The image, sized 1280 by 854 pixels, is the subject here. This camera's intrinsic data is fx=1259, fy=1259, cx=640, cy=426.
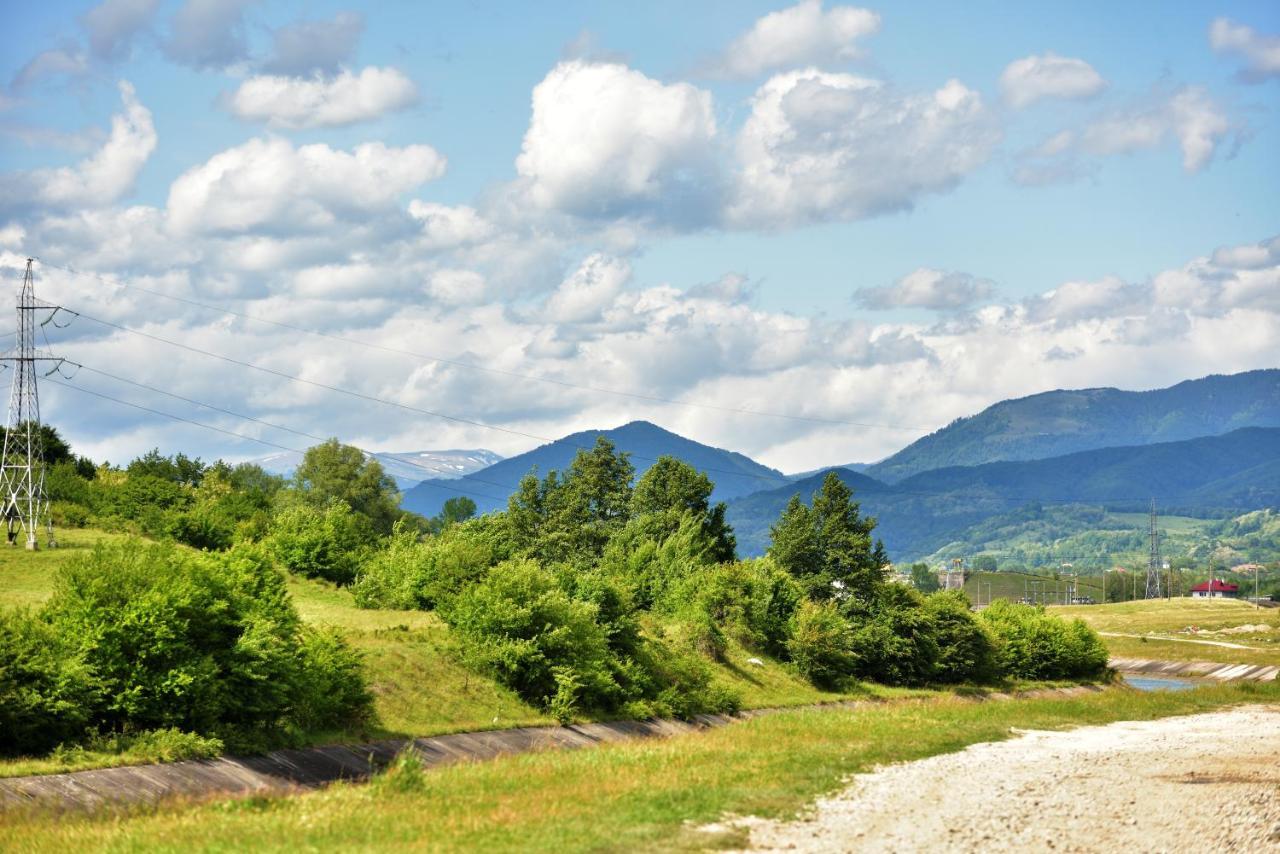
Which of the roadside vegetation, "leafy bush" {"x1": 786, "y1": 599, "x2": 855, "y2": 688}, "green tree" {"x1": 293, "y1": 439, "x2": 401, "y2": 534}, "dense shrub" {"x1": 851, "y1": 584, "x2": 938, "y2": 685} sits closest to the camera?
the roadside vegetation

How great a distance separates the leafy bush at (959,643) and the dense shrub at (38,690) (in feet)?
252

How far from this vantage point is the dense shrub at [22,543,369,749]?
4372cm

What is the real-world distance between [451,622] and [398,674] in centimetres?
828

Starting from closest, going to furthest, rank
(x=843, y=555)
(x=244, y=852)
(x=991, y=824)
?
1. (x=244, y=852)
2. (x=991, y=824)
3. (x=843, y=555)

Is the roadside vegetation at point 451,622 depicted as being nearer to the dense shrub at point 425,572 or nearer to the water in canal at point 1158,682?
the dense shrub at point 425,572

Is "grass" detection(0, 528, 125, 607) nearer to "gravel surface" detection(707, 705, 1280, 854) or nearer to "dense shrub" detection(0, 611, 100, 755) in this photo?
"dense shrub" detection(0, 611, 100, 755)

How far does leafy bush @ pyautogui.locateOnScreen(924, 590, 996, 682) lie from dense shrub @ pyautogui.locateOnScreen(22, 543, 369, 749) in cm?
6628

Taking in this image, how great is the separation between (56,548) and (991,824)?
6700 cm

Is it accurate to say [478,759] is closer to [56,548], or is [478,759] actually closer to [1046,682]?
[56,548]

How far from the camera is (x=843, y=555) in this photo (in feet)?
376

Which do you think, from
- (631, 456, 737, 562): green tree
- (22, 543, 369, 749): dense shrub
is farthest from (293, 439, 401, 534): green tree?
(22, 543, 369, 749): dense shrub

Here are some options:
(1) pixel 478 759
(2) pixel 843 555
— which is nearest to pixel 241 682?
(1) pixel 478 759

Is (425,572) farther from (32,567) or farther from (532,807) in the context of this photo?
(532,807)

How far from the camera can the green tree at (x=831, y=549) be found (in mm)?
113188
